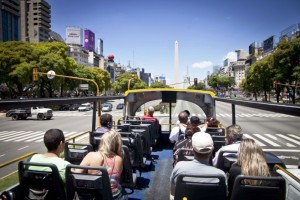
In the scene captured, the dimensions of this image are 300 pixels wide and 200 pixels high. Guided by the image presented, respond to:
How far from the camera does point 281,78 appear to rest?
52.4 metres

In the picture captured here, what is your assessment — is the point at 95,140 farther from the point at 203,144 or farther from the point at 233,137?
the point at 203,144

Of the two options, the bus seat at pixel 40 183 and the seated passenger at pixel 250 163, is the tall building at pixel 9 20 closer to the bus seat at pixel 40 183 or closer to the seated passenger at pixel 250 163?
the bus seat at pixel 40 183

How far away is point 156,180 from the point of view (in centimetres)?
705

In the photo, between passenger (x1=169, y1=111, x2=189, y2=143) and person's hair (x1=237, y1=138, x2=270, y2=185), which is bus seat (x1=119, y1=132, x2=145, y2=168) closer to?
passenger (x1=169, y1=111, x2=189, y2=143)

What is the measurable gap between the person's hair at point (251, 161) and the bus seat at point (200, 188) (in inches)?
14.5

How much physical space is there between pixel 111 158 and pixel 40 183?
102cm

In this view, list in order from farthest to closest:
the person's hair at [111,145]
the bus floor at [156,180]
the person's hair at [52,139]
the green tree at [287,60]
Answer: the green tree at [287,60] → the bus floor at [156,180] → the person's hair at [111,145] → the person's hair at [52,139]

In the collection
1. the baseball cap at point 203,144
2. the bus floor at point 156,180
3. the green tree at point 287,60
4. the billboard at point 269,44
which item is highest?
the billboard at point 269,44

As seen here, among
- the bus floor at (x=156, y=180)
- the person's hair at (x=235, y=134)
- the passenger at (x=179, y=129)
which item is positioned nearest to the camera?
the person's hair at (x=235, y=134)

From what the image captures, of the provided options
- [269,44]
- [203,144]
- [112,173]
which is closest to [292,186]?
[203,144]

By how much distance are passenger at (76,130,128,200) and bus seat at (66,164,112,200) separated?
47 cm

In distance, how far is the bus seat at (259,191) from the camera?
2902mm

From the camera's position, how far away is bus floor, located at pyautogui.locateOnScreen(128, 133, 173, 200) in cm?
609

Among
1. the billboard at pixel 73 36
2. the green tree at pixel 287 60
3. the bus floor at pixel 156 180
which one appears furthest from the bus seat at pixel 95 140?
the billboard at pixel 73 36
